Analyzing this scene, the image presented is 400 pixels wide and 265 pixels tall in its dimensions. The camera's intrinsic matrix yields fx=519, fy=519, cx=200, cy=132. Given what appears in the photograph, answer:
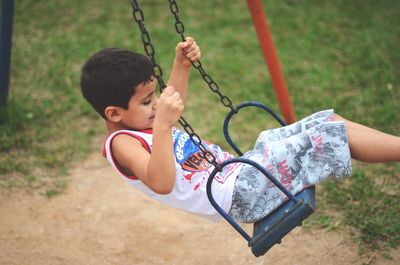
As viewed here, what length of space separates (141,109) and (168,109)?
35 cm

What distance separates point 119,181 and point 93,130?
0.72 metres

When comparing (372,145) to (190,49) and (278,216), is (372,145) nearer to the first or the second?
(278,216)

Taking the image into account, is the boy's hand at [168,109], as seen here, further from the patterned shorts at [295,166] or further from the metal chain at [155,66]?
the patterned shorts at [295,166]

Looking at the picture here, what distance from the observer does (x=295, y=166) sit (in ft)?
8.06

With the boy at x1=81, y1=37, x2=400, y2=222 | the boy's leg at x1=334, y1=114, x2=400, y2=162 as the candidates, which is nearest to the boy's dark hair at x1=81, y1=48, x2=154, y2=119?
the boy at x1=81, y1=37, x2=400, y2=222

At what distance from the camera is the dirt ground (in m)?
3.12

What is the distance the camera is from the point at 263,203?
2.46 m

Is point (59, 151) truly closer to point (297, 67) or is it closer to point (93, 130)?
point (93, 130)

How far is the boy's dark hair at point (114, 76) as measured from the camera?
7.90ft

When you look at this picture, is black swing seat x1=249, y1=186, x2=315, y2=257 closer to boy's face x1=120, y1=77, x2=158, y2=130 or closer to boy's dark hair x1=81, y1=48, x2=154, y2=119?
boy's face x1=120, y1=77, x2=158, y2=130

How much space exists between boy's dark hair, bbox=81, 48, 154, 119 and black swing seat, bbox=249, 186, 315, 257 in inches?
33.5

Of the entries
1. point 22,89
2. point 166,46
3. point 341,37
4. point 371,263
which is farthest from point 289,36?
point 371,263

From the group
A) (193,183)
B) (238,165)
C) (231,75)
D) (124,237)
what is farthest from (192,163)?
(231,75)

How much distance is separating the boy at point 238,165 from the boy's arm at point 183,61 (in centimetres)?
28
